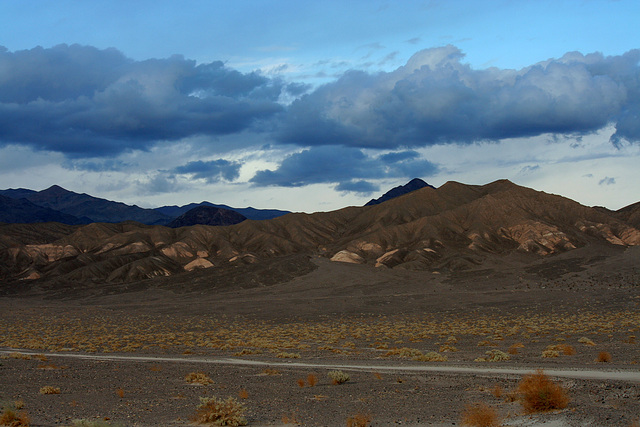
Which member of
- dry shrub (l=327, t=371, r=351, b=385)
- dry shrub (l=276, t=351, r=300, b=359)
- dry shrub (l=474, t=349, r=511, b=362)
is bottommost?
dry shrub (l=276, t=351, r=300, b=359)

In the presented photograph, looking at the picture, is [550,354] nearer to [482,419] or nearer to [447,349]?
[447,349]

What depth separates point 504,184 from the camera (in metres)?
172

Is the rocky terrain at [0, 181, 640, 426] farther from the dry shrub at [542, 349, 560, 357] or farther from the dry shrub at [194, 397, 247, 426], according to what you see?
the dry shrub at [194, 397, 247, 426]

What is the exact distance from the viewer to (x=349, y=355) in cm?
3011

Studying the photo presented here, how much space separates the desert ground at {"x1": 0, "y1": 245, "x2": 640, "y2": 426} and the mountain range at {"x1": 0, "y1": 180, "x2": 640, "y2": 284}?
96.9ft

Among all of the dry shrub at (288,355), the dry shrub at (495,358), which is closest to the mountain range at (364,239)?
the dry shrub at (288,355)

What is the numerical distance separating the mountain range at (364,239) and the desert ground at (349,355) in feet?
96.9

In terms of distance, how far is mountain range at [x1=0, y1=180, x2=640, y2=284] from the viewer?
122 m

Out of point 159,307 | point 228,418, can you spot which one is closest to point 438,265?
point 159,307

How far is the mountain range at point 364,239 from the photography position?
121750 mm

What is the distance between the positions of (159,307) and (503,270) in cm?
5812

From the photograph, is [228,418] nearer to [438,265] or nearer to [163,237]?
[438,265]

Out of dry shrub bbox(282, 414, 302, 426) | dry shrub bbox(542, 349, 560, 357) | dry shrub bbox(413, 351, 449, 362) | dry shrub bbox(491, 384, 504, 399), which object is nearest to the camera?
dry shrub bbox(282, 414, 302, 426)

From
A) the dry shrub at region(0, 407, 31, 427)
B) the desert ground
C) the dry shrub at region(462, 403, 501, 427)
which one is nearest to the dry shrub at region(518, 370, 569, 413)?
the desert ground
